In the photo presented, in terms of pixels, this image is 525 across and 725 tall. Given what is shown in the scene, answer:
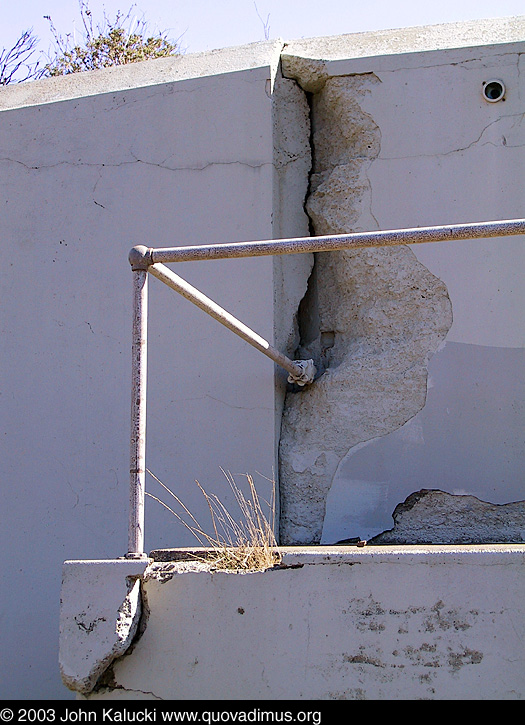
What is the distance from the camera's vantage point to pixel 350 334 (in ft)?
Answer: 12.7

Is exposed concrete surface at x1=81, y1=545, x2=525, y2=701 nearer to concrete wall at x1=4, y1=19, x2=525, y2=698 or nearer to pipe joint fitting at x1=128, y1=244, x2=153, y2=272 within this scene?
pipe joint fitting at x1=128, y1=244, x2=153, y2=272

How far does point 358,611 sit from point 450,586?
0.26 metres

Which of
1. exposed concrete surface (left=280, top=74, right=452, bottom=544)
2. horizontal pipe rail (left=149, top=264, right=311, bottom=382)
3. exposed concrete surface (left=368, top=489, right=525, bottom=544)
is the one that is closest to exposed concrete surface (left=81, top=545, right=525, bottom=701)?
horizontal pipe rail (left=149, top=264, right=311, bottom=382)

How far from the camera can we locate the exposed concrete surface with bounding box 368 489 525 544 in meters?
3.44

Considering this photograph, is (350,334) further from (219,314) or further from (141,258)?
(141,258)

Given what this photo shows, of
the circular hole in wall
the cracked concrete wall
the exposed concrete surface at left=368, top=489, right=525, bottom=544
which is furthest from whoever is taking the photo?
the circular hole in wall

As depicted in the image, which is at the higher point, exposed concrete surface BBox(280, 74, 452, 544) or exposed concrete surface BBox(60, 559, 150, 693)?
exposed concrete surface BBox(280, 74, 452, 544)

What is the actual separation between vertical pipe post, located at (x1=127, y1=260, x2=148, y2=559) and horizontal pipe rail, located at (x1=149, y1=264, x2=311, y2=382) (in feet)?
0.27

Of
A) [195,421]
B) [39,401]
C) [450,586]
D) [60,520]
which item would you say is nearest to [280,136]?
[195,421]

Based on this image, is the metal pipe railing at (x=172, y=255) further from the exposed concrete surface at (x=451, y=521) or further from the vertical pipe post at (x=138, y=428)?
the exposed concrete surface at (x=451, y=521)

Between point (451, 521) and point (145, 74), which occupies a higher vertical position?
point (145, 74)

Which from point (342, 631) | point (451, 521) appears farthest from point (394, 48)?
point (342, 631)

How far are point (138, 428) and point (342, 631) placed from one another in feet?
2.68
